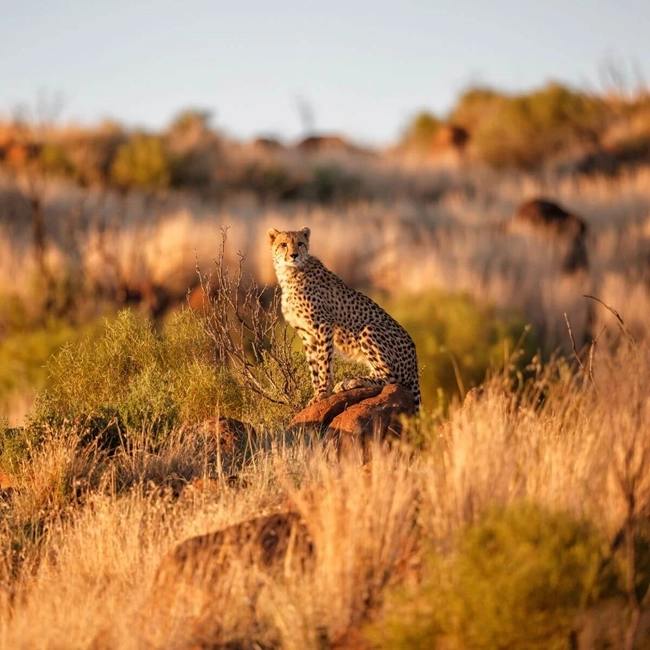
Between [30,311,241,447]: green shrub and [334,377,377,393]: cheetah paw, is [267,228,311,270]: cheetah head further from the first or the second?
[334,377,377,393]: cheetah paw

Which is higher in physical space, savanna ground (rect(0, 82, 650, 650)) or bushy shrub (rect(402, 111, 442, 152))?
bushy shrub (rect(402, 111, 442, 152))

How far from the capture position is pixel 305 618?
4.93 m

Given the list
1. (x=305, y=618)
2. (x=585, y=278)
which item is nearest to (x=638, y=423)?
(x=305, y=618)

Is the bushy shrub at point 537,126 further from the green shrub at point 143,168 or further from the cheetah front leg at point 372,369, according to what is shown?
the cheetah front leg at point 372,369

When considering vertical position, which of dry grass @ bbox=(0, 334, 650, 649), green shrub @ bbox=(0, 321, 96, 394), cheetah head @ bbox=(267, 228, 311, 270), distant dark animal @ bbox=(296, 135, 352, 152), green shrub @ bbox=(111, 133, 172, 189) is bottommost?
green shrub @ bbox=(0, 321, 96, 394)

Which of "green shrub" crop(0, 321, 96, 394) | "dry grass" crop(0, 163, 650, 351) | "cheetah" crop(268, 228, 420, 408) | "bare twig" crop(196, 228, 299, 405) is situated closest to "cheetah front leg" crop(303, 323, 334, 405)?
"cheetah" crop(268, 228, 420, 408)

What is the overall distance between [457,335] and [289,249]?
26.4 ft

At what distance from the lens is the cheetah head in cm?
916

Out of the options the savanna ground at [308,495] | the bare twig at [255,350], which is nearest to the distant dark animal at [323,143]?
the savanna ground at [308,495]

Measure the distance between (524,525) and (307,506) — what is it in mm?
1133

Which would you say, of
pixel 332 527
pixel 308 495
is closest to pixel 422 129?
pixel 308 495

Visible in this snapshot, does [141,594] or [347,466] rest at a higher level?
[347,466]

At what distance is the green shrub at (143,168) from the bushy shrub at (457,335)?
485 inches

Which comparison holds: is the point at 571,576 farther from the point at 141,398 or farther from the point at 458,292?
the point at 458,292
